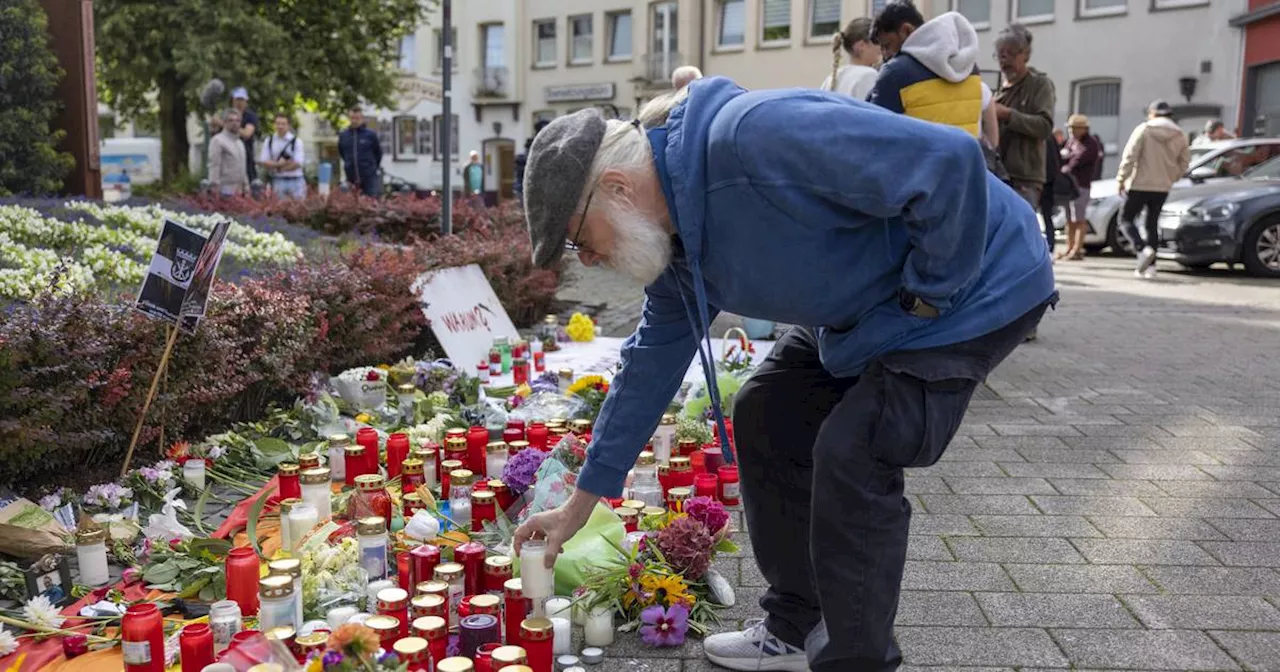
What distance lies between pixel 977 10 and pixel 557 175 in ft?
92.7

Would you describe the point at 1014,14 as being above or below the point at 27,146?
above

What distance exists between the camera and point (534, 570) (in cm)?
270

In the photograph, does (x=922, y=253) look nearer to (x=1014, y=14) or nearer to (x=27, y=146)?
(x=27, y=146)

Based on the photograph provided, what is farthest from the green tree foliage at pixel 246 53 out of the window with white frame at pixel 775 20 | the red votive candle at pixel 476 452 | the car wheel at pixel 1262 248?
the red votive candle at pixel 476 452

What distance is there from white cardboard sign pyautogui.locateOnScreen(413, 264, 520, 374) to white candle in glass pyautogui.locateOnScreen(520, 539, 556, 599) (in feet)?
11.3

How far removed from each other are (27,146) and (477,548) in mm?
8318

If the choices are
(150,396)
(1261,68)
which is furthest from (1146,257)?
(1261,68)

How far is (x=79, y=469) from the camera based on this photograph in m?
3.98

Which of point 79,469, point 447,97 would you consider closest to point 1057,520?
point 79,469

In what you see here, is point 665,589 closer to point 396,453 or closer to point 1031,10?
point 396,453

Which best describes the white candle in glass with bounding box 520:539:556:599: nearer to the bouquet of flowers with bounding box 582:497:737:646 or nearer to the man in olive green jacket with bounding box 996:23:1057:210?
the bouquet of flowers with bounding box 582:497:737:646

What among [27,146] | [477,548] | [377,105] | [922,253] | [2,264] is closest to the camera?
[922,253]

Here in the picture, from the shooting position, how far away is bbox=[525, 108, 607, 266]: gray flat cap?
2086 mm

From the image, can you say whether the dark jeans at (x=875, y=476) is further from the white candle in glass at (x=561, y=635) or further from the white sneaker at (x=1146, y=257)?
the white sneaker at (x=1146, y=257)
